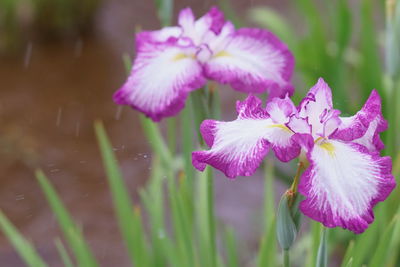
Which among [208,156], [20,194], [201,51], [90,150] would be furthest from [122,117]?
[208,156]

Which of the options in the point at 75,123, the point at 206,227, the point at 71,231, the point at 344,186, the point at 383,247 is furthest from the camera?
the point at 75,123

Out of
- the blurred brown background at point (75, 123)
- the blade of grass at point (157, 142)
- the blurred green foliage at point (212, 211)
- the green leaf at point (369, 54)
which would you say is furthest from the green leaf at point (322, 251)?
the blurred brown background at point (75, 123)

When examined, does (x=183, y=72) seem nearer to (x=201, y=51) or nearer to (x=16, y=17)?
(x=201, y=51)

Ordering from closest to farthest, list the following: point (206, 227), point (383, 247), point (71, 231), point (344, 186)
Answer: point (344, 186) < point (383, 247) < point (71, 231) < point (206, 227)

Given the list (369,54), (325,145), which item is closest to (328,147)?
(325,145)

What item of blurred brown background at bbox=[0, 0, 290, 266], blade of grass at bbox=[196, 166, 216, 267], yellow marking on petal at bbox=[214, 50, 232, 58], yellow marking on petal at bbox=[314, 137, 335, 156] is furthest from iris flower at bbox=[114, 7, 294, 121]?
blurred brown background at bbox=[0, 0, 290, 266]

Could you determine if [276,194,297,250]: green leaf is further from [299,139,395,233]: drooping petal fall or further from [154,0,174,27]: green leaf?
[154,0,174,27]: green leaf

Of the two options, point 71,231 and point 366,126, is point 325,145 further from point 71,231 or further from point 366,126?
point 71,231
